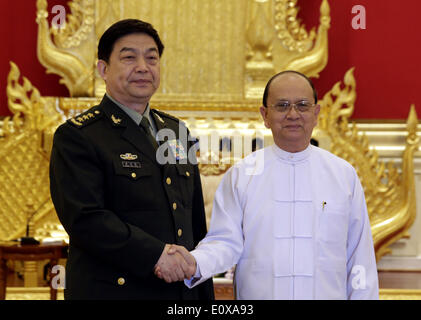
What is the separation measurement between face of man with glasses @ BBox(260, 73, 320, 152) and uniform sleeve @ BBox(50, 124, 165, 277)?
1.71 feet

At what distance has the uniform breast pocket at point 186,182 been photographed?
7.06 ft

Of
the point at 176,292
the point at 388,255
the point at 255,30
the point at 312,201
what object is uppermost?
the point at 255,30

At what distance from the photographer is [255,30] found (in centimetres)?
532

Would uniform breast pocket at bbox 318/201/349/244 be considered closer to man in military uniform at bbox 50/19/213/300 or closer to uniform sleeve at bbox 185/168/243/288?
uniform sleeve at bbox 185/168/243/288

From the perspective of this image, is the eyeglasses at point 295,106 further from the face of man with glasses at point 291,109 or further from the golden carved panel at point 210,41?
the golden carved panel at point 210,41

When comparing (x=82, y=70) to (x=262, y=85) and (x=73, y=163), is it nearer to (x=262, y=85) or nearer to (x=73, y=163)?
(x=262, y=85)

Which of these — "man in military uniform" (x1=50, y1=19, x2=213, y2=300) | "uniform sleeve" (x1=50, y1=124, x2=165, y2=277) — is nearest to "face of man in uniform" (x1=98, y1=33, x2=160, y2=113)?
"man in military uniform" (x1=50, y1=19, x2=213, y2=300)

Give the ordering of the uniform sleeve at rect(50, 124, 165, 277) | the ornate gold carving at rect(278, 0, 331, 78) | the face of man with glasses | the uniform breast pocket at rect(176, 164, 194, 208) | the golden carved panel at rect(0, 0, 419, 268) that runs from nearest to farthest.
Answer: the uniform sleeve at rect(50, 124, 165, 277), the face of man with glasses, the uniform breast pocket at rect(176, 164, 194, 208), the golden carved panel at rect(0, 0, 419, 268), the ornate gold carving at rect(278, 0, 331, 78)

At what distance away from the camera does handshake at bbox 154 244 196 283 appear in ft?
6.32

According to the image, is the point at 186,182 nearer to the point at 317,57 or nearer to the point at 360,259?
the point at 360,259

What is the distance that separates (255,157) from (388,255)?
350cm

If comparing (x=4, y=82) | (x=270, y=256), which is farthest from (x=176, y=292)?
(x=4, y=82)

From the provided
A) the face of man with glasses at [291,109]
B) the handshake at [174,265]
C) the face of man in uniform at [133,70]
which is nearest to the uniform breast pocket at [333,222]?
the face of man with glasses at [291,109]

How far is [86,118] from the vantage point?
208 cm
